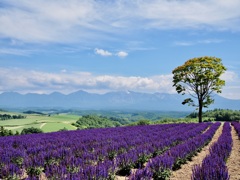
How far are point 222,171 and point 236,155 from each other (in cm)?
707

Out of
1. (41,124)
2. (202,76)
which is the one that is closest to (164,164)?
(202,76)

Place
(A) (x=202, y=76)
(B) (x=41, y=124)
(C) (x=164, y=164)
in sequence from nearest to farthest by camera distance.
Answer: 1. (C) (x=164, y=164)
2. (A) (x=202, y=76)
3. (B) (x=41, y=124)

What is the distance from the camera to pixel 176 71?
126 ft

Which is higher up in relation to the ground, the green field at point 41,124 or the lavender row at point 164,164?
the lavender row at point 164,164

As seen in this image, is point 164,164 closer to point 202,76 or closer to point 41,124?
point 202,76

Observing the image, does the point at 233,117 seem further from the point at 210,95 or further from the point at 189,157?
the point at 189,157

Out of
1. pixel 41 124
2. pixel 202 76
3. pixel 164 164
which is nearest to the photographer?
pixel 164 164

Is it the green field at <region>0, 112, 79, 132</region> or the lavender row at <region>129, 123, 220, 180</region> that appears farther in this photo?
the green field at <region>0, 112, 79, 132</region>

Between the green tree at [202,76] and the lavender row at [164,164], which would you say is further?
the green tree at [202,76]

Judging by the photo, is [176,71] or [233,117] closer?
[176,71]

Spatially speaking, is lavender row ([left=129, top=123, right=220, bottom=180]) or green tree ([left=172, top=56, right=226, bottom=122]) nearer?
lavender row ([left=129, top=123, right=220, bottom=180])

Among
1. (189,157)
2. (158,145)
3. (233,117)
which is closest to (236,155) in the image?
(189,157)

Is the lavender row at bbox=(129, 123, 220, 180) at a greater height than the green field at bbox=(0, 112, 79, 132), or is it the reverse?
the lavender row at bbox=(129, 123, 220, 180)

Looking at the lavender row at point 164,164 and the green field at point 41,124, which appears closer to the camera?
the lavender row at point 164,164
